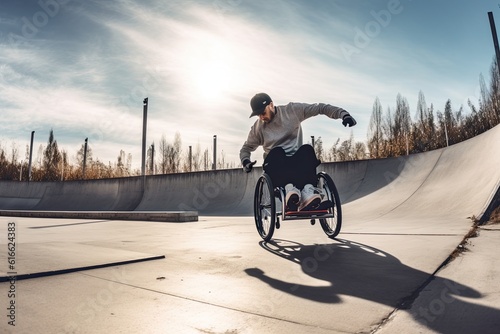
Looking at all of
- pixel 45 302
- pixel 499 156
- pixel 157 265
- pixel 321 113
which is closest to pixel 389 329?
pixel 45 302

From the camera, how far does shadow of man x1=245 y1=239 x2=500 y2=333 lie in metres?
1.36

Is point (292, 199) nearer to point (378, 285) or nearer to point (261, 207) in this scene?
point (261, 207)

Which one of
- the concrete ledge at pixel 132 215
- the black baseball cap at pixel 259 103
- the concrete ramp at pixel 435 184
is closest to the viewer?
the black baseball cap at pixel 259 103

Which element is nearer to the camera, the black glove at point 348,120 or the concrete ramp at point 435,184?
the black glove at point 348,120

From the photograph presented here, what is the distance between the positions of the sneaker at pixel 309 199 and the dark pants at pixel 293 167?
0.18m

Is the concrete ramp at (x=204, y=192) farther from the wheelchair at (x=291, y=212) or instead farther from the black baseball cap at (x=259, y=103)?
the black baseball cap at (x=259, y=103)

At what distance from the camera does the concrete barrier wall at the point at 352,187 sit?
21.4 feet

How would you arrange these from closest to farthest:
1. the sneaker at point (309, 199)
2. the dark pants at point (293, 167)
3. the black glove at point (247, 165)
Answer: the sneaker at point (309, 199), the dark pants at point (293, 167), the black glove at point (247, 165)

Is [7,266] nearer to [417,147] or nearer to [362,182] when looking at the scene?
[362,182]

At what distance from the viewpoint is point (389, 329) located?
48.6 inches

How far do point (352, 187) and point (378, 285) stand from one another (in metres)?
9.75

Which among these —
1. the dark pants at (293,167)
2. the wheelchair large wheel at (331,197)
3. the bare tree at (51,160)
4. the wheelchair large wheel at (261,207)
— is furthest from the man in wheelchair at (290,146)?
the bare tree at (51,160)

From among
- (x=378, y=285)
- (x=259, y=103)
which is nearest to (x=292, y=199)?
(x=259, y=103)

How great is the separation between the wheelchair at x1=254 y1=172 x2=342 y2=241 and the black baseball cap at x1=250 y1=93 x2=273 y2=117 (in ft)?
2.49
